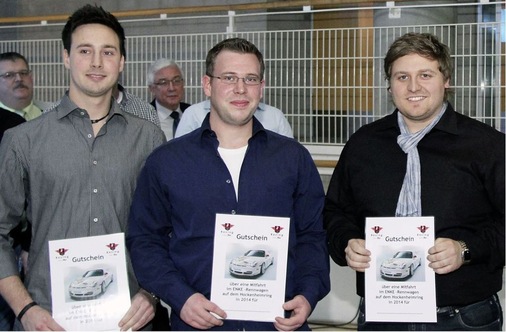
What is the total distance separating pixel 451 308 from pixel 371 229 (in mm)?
337

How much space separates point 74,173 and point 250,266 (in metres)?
0.61

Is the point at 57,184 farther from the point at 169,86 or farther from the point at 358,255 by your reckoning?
the point at 169,86

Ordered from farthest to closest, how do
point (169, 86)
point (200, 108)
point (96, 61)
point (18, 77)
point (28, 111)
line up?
point (169, 86)
point (28, 111)
point (18, 77)
point (200, 108)
point (96, 61)

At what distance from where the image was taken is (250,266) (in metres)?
2.15

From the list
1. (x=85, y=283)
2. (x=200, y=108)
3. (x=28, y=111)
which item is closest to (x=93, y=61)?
(x=85, y=283)

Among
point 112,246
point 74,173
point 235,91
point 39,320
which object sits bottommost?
point 39,320

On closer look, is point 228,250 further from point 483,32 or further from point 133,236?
point 483,32

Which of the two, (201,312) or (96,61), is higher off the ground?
(96,61)

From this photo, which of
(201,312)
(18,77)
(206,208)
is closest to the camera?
(201,312)

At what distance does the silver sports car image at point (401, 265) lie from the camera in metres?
2.20

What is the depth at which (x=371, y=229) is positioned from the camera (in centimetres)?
222

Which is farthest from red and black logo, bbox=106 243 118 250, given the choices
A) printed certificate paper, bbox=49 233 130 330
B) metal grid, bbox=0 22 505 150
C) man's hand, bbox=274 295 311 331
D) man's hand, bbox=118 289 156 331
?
metal grid, bbox=0 22 505 150

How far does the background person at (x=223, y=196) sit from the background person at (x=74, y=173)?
0.10 metres

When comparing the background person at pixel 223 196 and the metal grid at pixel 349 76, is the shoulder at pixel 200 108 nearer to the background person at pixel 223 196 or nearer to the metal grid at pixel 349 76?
the metal grid at pixel 349 76
